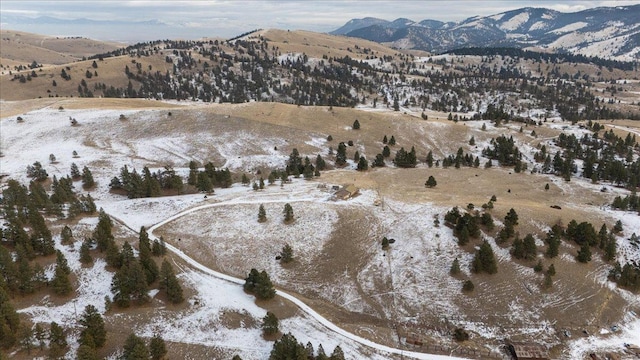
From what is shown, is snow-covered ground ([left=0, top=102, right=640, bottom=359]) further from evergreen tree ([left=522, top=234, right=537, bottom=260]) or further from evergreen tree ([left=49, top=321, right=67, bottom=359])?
evergreen tree ([left=522, top=234, right=537, bottom=260])

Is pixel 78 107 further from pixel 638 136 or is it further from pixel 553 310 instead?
pixel 638 136

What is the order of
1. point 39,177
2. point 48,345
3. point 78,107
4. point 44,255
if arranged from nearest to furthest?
point 48,345 → point 44,255 → point 39,177 → point 78,107

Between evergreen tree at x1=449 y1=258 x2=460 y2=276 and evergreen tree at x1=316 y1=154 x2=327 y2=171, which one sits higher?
evergreen tree at x1=316 y1=154 x2=327 y2=171

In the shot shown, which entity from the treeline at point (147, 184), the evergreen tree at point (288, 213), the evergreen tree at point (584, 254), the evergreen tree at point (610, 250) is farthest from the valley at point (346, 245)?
the evergreen tree at point (584, 254)

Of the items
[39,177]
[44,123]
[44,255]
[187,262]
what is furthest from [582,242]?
[44,123]

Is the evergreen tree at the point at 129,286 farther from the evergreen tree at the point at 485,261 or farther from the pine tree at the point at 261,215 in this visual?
the evergreen tree at the point at 485,261

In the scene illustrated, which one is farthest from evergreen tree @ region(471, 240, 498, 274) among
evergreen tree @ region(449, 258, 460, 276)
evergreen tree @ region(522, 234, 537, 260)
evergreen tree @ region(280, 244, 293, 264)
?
evergreen tree @ region(280, 244, 293, 264)

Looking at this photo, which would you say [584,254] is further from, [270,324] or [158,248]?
[158,248]
